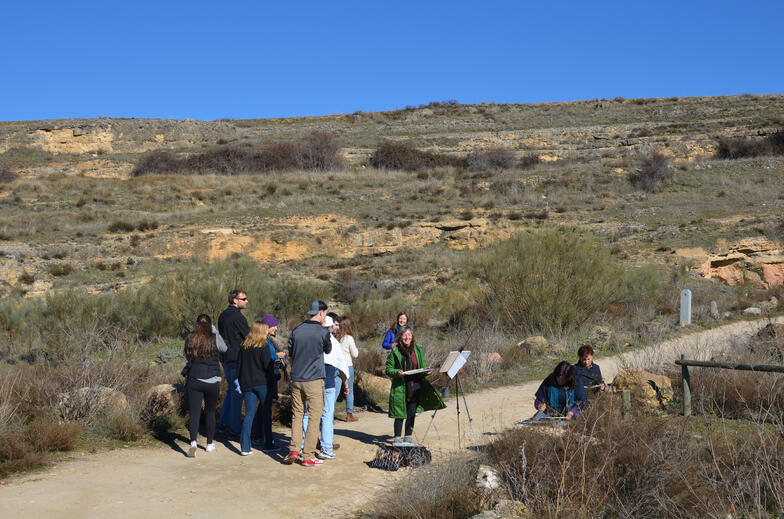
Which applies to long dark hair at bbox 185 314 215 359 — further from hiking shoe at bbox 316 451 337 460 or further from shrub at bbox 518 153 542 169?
shrub at bbox 518 153 542 169

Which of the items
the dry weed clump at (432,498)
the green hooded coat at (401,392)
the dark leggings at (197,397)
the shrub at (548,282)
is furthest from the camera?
the shrub at (548,282)

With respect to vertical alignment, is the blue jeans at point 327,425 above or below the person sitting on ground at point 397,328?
below

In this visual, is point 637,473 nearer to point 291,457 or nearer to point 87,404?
point 291,457

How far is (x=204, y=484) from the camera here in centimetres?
711

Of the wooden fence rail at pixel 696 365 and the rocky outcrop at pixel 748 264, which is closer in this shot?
the wooden fence rail at pixel 696 365

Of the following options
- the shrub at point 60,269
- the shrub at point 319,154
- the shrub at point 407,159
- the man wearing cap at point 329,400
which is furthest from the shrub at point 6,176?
the man wearing cap at point 329,400

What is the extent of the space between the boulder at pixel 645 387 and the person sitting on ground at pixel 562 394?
1.79m

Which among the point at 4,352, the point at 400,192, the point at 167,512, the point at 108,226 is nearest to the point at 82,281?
the point at 108,226

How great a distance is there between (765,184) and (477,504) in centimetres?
3492

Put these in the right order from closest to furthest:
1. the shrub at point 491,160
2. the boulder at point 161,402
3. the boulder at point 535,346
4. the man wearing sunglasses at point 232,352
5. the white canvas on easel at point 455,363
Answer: the white canvas on easel at point 455,363 → the man wearing sunglasses at point 232,352 → the boulder at point 161,402 → the boulder at point 535,346 → the shrub at point 491,160

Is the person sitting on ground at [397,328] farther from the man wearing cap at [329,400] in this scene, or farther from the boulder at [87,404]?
the boulder at [87,404]

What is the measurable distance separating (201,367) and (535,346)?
860 cm

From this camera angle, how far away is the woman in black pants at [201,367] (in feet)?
26.2

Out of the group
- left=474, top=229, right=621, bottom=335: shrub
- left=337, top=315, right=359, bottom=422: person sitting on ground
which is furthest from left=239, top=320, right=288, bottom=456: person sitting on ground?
left=474, top=229, right=621, bottom=335: shrub
